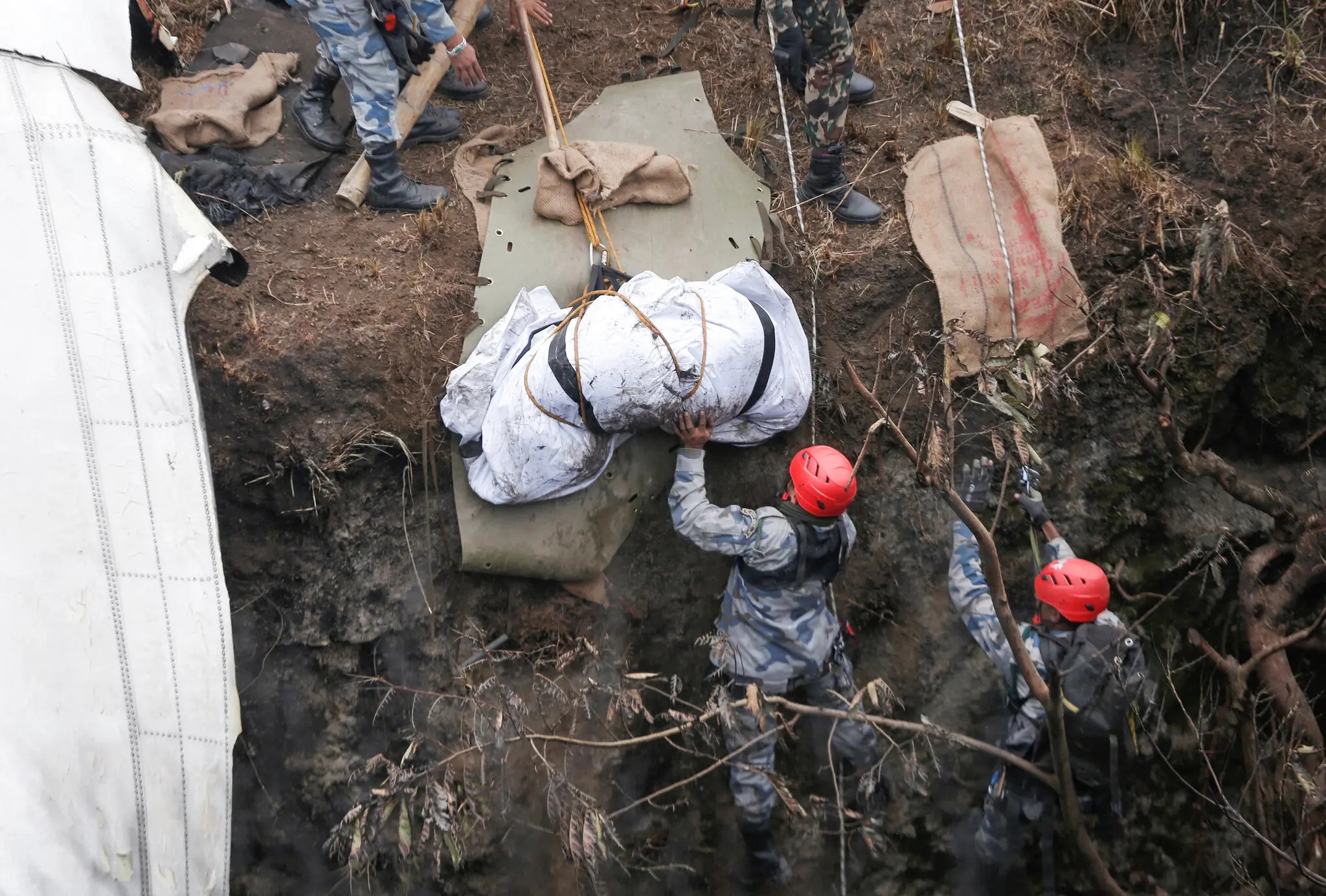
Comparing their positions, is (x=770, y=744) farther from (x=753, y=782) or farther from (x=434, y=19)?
(x=434, y=19)

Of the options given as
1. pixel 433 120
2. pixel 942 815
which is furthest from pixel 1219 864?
pixel 433 120

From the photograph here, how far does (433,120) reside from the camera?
15.8ft

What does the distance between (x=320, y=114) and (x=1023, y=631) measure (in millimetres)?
4116

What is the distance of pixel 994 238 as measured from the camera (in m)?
4.48

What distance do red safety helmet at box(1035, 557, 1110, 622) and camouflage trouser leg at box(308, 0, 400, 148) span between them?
3414 millimetres

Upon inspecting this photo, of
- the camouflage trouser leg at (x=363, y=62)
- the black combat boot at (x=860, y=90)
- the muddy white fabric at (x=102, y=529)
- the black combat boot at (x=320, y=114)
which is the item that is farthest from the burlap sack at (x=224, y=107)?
the black combat boot at (x=860, y=90)

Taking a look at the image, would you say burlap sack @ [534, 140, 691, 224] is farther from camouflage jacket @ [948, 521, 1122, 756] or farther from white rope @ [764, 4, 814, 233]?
camouflage jacket @ [948, 521, 1122, 756]

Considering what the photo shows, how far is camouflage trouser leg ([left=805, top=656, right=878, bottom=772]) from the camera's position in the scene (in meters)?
4.05

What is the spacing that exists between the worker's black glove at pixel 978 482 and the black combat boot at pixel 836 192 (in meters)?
1.38

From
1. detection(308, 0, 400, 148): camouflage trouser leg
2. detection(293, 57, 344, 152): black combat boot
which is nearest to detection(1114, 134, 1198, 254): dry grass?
detection(308, 0, 400, 148): camouflage trouser leg

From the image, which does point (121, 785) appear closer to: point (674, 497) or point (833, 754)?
point (674, 497)

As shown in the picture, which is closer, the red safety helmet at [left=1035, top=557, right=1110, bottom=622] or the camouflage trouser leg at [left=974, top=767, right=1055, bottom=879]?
the red safety helmet at [left=1035, top=557, right=1110, bottom=622]

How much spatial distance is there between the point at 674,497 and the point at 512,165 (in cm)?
196

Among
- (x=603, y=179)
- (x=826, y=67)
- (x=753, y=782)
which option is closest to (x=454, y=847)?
(x=753, y=782)
